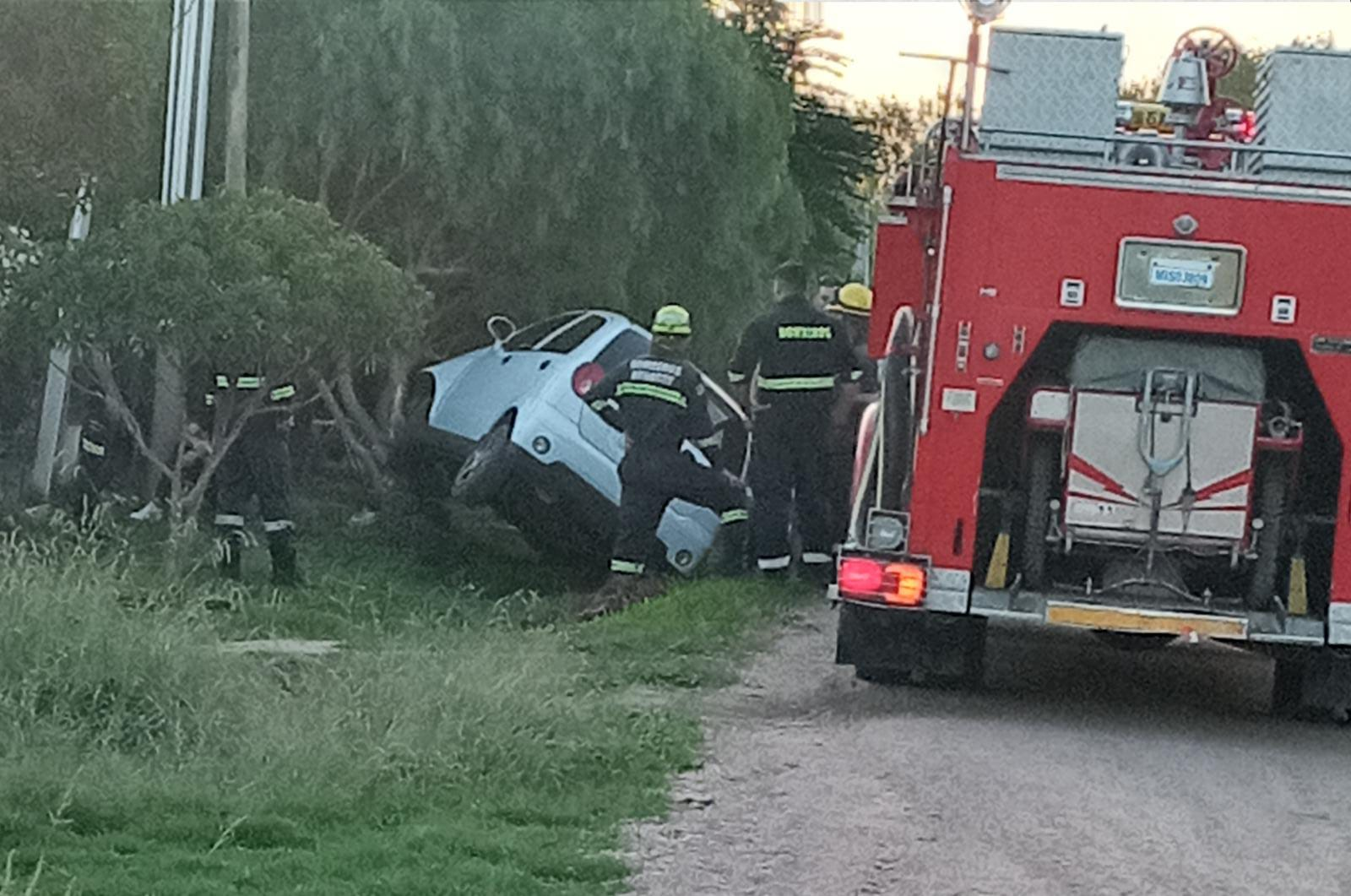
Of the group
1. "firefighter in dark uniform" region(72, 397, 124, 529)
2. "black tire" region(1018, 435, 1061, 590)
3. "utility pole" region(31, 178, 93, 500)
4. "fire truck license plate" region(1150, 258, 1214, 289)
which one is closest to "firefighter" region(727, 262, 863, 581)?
"black tire" region(1018, 435, 1061, 590)

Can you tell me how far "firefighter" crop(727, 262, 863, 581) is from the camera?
579 inches

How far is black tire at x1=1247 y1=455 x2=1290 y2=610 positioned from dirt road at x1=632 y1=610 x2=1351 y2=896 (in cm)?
64

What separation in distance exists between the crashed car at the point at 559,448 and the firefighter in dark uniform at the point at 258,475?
1.51 metres

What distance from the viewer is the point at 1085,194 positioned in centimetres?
1020

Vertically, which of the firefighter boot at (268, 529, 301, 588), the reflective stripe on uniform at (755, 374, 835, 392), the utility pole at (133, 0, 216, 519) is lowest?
the firefighter boot at (268, 529, 301, 588)

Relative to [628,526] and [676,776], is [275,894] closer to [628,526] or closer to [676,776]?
[676,776]

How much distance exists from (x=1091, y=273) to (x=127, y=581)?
14.1ft

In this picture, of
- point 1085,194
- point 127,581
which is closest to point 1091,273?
point 1085,194

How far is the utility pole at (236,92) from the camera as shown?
17.8m

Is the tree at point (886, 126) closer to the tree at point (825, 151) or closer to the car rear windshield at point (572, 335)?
the tree at point (825, 151)

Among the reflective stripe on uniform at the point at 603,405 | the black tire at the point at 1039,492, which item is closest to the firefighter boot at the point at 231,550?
the reflective stripe on uniform at the point at 603,405

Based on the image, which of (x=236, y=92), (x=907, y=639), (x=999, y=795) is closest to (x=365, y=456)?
(x=236, y=92)

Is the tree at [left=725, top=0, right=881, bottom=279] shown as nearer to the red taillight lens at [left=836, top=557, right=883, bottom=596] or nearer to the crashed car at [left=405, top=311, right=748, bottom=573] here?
the crashed car at [left=405, top=311, right=748, bottom=573]

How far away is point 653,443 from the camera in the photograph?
14.4 m
